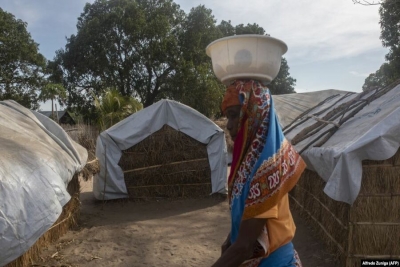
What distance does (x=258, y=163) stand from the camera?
1.46 metres

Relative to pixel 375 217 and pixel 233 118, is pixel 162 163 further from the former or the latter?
pixel 233 118


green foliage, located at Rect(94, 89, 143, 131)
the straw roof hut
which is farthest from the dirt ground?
green foliage, located at Rect(94, 89, 143, 131)

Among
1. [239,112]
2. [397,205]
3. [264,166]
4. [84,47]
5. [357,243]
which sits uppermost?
[84,47]

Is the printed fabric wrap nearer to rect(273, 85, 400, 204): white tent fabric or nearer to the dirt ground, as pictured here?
rect(273, 85, 400, 204): white tent fabric

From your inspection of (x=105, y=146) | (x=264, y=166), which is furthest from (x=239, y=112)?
(x=105, y=146)

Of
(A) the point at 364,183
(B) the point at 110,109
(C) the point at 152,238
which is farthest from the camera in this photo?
(B) the point at 110,109

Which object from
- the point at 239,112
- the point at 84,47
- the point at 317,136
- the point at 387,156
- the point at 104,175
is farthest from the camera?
the point at 84,47

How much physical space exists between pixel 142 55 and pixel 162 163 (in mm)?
12384

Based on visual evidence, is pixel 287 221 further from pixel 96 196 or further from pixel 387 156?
pixel 96 196

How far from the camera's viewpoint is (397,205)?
165 inches

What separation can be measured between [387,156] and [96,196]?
6.51 metres

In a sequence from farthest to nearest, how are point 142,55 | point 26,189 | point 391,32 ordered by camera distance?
point 142,55
point 391,32
point 26,189

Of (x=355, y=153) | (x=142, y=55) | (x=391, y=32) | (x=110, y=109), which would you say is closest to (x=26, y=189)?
(x=355, y=153)

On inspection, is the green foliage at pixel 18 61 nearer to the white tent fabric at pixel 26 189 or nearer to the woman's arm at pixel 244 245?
the white tent fabric at pixel 26 189
